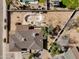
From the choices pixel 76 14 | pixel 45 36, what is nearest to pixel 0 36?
pixel 45 36

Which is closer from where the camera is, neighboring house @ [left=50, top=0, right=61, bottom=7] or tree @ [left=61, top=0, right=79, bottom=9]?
tree @ [left=61, top=0, right=79, bottom=9]

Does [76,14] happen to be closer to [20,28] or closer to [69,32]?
[69,32]

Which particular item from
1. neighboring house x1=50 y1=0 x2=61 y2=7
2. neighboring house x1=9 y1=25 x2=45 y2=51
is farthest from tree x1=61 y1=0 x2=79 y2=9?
neighboring house x1=9 y1=25 x2=45 y2=51

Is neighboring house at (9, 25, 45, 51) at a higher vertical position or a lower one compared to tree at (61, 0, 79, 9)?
lower

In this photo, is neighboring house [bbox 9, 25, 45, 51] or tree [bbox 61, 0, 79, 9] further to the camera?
neighboring house [bbox 9, 25, 45, 51]

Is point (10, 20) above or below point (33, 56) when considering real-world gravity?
above

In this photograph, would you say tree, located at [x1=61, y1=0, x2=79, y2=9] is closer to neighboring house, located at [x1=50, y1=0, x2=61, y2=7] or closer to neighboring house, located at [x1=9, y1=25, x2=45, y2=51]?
neighboring house, located at [x1=50, y1=0, x2=61, y2=7]

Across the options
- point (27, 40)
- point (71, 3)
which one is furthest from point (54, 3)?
point (27, 40)

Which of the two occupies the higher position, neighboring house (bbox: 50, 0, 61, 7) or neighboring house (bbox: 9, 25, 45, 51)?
neighboring house (bbox: 50, 0, 61, 7)
